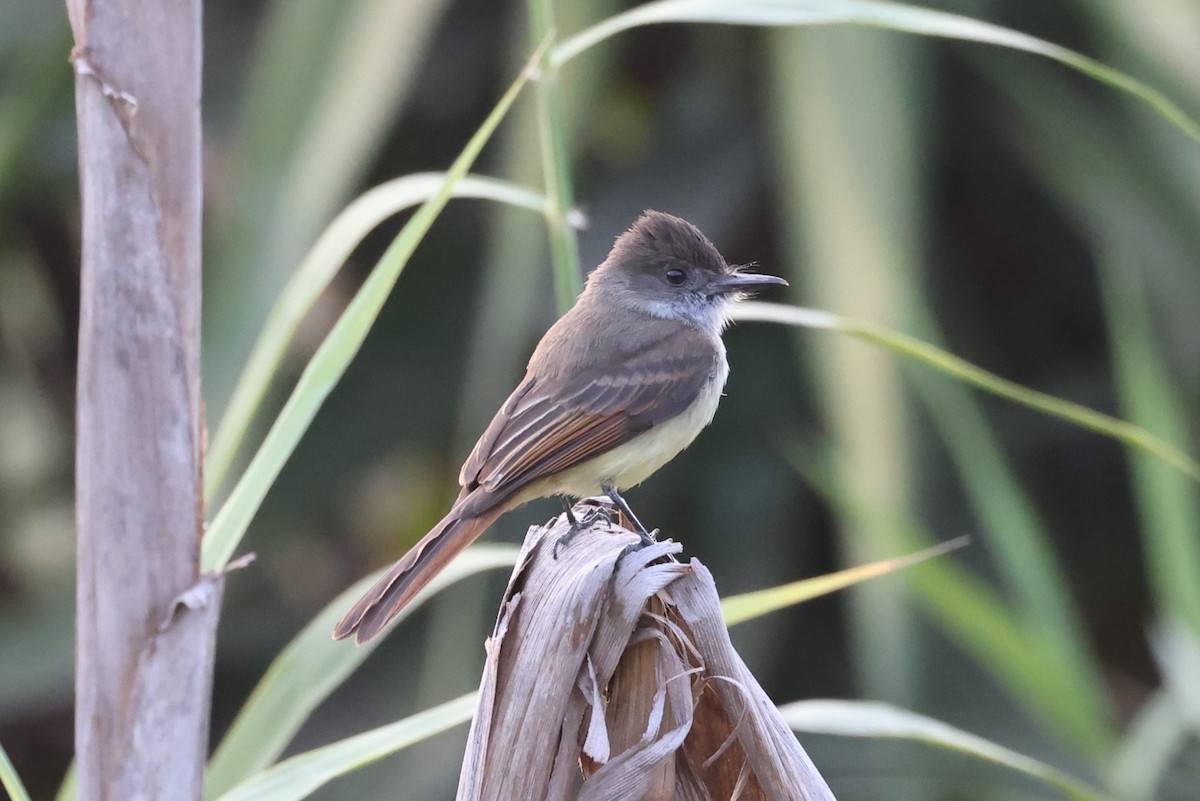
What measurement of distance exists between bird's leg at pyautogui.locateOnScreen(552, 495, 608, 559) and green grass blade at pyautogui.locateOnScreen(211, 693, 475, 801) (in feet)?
0.69

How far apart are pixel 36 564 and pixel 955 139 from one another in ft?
10.2

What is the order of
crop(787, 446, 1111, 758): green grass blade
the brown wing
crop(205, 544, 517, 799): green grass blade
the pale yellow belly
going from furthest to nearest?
1. the pale yellow belly
2. crop(787, 446, 1111, 758): green grass blade
3. the brown wing
4. crop(205, 544, 517, 799): green grass blade

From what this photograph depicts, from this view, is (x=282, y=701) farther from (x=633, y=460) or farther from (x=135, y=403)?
(x=633, y=460)

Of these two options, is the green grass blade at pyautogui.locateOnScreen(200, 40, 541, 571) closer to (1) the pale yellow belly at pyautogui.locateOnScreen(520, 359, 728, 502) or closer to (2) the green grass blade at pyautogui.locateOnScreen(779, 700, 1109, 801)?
(2) the green grass blade at pyautogui.locateOnScreen(779, 700, 1109, 801)

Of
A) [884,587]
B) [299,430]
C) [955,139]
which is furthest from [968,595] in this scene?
[955,139]

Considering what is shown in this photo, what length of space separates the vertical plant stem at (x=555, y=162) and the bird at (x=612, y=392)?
43 centimetres

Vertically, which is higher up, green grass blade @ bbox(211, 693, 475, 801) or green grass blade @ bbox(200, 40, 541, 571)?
green grass blade @ bbox(200, 40, 541, 571)

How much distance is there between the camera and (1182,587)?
277cm

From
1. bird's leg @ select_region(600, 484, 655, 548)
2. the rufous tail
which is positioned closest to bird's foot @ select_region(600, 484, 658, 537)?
bird's leg @ select_region(600, 484, 655, 548)

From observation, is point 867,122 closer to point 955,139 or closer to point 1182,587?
point 955,139

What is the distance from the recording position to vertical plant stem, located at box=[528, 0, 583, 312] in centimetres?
180

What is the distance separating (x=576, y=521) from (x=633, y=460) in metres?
0.60

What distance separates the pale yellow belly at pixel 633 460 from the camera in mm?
2756

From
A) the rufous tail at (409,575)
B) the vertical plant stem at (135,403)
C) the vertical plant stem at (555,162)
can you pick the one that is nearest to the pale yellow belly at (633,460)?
the rufous tail at (409,575)
